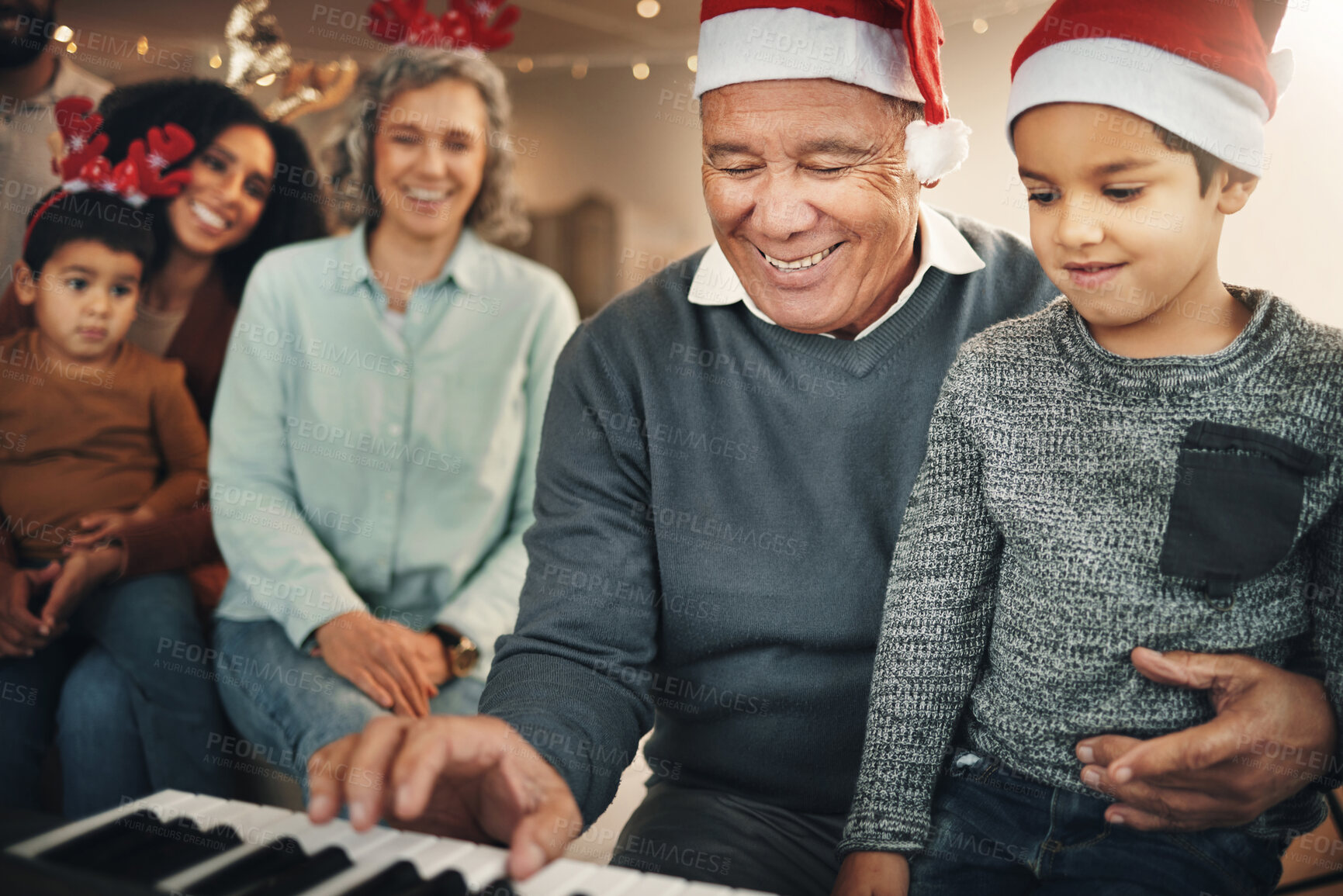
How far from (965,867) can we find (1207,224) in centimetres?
74

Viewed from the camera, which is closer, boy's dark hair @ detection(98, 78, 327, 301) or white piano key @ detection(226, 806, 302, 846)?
white piano key @ detection(226, 806, 302, 846)

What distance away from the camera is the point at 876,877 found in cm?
108

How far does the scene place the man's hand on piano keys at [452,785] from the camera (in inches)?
34.3

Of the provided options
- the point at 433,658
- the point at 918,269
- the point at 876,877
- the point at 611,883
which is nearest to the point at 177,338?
the point at 433,658

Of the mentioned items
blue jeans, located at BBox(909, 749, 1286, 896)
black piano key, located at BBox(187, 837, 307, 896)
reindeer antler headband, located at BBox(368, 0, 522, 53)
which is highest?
reindeer antler headband, located at BBox(368, 0, 522, 53)

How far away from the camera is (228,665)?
200 centimetres

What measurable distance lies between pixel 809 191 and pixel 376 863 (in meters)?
0.91

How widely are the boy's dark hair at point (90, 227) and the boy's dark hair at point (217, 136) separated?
1.0 inches

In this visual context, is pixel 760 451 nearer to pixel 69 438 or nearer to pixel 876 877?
pixel 876 877

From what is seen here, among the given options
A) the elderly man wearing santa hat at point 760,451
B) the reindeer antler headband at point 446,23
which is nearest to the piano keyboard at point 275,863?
the elderly man wearing santa hat at point 760,451

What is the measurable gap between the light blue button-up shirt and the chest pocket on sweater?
4.49ft

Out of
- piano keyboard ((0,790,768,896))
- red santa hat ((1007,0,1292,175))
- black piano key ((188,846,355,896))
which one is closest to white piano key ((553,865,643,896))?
piano keyboard ((0,790,768,896))

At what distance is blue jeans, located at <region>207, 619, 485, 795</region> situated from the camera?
6.14ft

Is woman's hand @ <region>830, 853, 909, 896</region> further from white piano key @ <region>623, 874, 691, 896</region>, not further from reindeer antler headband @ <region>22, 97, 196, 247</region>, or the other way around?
reindeer antler headband @ <region>22, 97, 196, 247</region>
